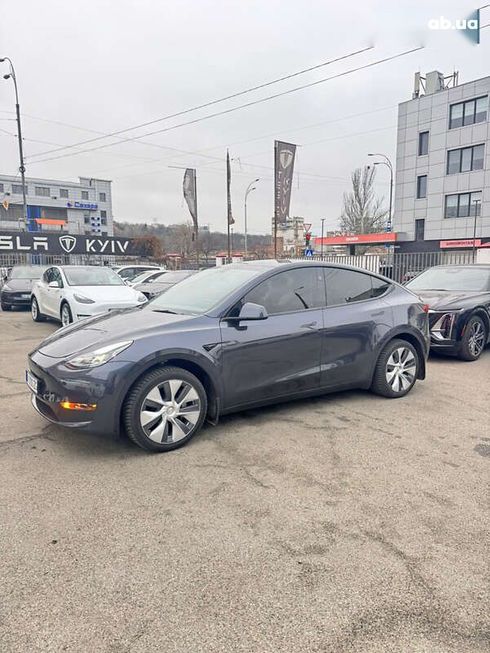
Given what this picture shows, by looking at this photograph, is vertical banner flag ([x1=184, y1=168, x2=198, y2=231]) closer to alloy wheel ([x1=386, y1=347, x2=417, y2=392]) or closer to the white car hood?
the white car hood

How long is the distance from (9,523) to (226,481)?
1.35m

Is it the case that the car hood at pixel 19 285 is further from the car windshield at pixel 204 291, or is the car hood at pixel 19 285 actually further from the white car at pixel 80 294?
the car windshield at pixel 204 291

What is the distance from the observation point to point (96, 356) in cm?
353

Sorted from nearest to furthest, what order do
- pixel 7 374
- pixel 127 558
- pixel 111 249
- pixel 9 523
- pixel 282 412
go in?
1. pixel 127 558
2. pixel 9 523
3. pixel 282 412
4. pixel 7 374
5. pixel 111 249

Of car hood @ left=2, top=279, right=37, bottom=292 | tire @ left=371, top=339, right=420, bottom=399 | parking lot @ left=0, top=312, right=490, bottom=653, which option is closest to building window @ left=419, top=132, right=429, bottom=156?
car hood @ left=2, top=279, right=37, bottom=292

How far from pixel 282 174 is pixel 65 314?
16.2 meters

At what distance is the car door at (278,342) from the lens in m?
3.99

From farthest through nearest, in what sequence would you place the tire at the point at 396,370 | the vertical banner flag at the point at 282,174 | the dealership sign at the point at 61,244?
the dealership sign at the point at 61,244, the vertical banner flag at the point at 282,174, the tire at the point at 396,370

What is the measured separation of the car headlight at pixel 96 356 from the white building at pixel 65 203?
8220 cm

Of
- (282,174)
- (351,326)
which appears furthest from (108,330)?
(282,174)

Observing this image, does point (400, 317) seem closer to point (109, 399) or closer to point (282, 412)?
point (282, 412)

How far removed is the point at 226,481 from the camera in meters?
3.22

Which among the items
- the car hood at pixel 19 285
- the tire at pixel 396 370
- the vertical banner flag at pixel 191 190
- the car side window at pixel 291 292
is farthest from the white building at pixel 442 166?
the car side window at pixel 291 292

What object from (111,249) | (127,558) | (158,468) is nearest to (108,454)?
(158,468)
